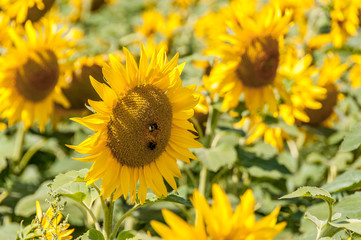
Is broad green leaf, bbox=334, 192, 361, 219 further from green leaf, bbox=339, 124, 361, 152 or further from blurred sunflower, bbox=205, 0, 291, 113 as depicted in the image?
blurred sunflower, bbox=205, 0, 291, 113

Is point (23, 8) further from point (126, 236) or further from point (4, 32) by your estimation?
point (126, 236)

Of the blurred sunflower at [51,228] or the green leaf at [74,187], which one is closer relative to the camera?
the blurred sunflower at [51,228]

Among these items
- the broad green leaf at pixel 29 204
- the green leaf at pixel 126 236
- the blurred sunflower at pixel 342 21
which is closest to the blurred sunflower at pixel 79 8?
the blurred sunflower at pixel 342 21

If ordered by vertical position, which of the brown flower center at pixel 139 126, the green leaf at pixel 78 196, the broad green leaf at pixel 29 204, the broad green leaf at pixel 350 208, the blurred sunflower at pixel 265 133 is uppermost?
the brown flower center at pixel 139 126

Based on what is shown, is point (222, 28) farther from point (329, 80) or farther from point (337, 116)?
point (337, 116)

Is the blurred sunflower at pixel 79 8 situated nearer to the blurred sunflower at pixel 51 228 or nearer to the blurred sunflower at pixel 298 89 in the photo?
the blurred sunflower at pixel 298 89

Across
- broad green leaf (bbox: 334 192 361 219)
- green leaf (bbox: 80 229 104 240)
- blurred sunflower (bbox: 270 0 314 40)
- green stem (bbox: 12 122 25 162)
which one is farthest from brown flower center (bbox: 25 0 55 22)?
broad green leaf (bbox: 334 192 361 219)

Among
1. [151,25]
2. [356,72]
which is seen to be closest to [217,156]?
[356,72]
